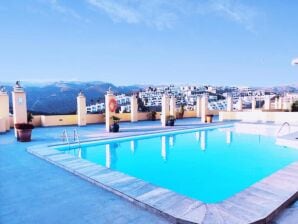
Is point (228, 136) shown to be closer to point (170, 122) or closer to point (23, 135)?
point (170, 122)

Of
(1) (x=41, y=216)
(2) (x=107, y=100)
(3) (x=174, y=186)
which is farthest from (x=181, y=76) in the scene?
(1) (x=41, y=216)

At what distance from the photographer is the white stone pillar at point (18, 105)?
10.2m

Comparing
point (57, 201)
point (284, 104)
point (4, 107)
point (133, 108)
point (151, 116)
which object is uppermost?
point (4, 107)

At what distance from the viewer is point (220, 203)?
3.52 m

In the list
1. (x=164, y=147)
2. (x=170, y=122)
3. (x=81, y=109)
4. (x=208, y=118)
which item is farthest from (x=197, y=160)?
(x=208, y=118)

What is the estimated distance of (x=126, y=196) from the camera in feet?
12.6

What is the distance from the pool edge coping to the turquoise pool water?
107cm

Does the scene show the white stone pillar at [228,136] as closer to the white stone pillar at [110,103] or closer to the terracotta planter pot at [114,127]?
the terracotta planter pot at [114,127]

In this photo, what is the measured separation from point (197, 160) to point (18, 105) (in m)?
7.85

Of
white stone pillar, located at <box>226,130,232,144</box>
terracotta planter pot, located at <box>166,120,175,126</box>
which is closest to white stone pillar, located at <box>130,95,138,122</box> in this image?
terracotta planter pot, located at <box>166,120,175,126</box>

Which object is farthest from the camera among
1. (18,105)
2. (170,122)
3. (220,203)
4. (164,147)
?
(170,122)

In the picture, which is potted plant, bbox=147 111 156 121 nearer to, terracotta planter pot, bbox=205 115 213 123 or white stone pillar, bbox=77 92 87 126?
terracotta planter pot, bbox=205 115 213 123

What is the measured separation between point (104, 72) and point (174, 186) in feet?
103

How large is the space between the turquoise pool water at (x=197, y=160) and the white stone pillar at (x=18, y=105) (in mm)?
3190
